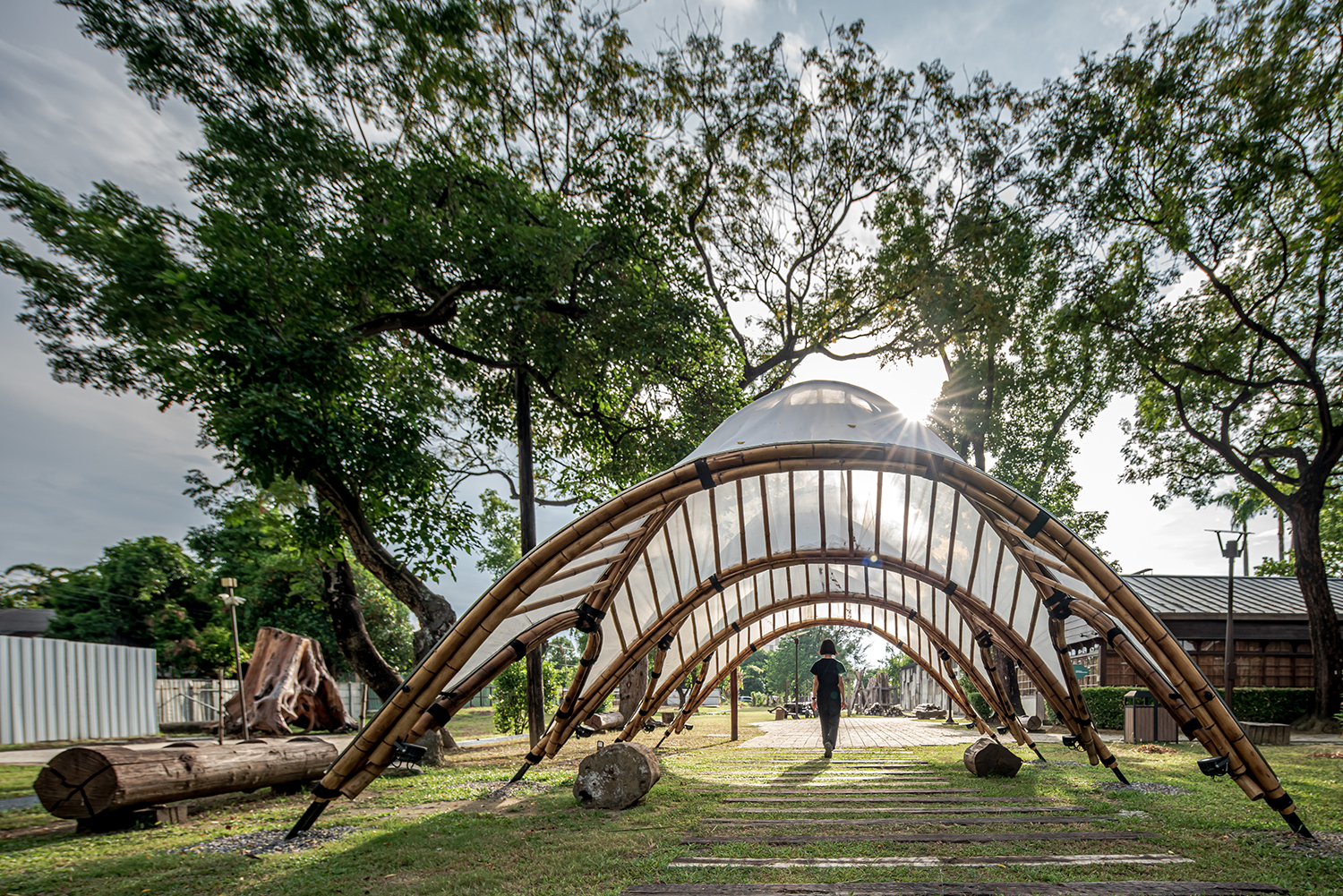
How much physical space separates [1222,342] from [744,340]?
1212cm

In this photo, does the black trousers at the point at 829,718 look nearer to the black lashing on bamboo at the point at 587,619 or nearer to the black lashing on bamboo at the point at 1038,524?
the black lashing on bamboo at the point at 587,619

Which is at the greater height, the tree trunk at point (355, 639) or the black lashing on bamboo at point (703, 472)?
the black lashing on bamboo at point (703, 472)

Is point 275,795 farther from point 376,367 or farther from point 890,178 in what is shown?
point 890,178

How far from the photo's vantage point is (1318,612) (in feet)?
56.8

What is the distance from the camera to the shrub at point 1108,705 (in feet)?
64.8

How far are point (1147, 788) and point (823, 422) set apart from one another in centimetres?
625

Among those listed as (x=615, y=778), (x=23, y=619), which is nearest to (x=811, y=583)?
(x=615, y=778)

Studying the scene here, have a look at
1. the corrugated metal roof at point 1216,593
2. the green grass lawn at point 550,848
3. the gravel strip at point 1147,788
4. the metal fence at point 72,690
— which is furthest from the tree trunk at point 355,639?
the corrugated metal roof at point 1216,593

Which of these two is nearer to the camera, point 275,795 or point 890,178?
point 275,795

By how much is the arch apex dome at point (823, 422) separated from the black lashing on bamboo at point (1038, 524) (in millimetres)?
835

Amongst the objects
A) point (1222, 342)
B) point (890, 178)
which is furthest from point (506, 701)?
point (1222, 342)

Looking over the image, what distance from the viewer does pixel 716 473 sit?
6605mm

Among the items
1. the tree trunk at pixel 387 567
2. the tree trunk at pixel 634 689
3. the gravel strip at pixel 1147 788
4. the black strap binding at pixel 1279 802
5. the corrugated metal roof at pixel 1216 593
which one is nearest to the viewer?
the black strap binding at pixel 1279 802

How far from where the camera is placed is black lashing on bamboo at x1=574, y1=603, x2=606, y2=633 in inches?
349
